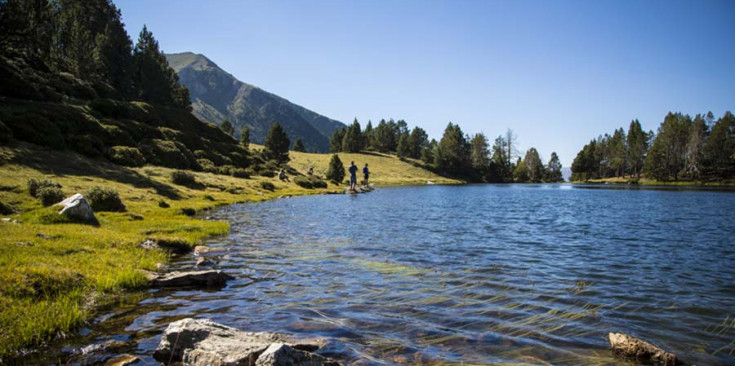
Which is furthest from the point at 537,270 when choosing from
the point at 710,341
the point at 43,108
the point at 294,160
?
the point at 294,160

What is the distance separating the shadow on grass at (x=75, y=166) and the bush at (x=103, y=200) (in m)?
9.91

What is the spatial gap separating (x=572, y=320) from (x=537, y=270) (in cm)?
542

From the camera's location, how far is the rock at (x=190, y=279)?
1194cm

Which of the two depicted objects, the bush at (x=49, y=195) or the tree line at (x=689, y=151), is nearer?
the bush at (x=49, y=195)

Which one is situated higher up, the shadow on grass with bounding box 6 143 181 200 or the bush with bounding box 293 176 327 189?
the shadow on grass with bounding box 6 143 181 200

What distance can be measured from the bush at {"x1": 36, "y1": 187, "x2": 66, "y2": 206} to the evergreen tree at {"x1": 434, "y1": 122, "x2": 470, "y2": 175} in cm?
16242

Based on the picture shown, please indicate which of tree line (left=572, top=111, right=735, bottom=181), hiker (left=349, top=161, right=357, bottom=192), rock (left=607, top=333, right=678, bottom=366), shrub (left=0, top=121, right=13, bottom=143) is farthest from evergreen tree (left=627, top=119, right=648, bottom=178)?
shrub (left=0, top=121, right=13, bottom=143)

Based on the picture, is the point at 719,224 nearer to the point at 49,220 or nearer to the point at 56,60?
the point at 49,220

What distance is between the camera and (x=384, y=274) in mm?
14141

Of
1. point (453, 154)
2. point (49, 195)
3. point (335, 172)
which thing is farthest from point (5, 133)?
point (453, 154)

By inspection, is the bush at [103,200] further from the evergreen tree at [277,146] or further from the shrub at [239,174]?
the evergreen tree at [277,146]

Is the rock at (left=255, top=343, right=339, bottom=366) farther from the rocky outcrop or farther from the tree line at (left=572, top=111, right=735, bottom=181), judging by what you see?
the tree line at (left=572, top=111, right=735, bottom=181)

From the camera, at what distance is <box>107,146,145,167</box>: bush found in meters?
45.3

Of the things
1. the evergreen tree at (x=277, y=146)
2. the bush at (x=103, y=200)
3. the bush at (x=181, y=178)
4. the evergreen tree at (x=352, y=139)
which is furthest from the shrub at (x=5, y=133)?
the evergreen tree at (x=352, y=139)
